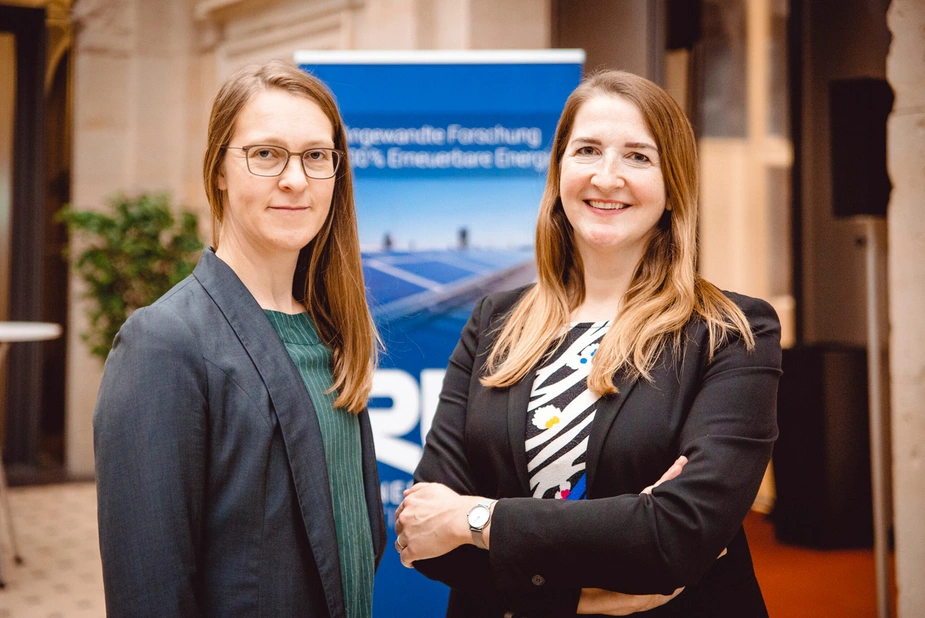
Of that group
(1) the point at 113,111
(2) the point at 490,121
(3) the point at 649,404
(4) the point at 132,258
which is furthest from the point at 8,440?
(3) the point at 649,404

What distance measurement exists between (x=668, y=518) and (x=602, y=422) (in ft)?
0.68

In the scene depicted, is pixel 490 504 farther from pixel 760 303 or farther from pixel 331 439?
pixel 760 303

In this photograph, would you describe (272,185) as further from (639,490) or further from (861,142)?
(861,142)

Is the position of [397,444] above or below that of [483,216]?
below

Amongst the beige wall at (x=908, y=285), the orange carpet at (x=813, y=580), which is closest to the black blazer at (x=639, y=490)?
the beige wall at (x=908, y=285)

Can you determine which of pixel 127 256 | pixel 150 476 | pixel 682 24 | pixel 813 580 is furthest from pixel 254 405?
pixel 127 256

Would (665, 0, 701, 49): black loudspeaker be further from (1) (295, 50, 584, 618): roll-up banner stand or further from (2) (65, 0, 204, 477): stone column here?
(2) (65, 0, 204, 477): stone column

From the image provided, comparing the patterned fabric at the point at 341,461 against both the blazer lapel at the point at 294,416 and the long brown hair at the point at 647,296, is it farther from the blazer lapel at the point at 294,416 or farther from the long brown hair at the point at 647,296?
the long brown hair at the point at 647,296

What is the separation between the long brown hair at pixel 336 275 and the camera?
1542mm

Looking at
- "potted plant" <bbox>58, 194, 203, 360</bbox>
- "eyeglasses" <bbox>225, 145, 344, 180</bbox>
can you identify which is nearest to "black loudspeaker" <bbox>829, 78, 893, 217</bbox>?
"eyeglasses" <bbox>225, 145, 344, 180</bbox>

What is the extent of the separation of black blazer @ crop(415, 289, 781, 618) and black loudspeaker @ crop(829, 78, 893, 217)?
2.59 metres

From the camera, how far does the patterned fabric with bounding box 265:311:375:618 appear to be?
58.5 inches

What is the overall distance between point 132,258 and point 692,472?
213 inches

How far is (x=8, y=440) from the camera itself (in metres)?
6.83
